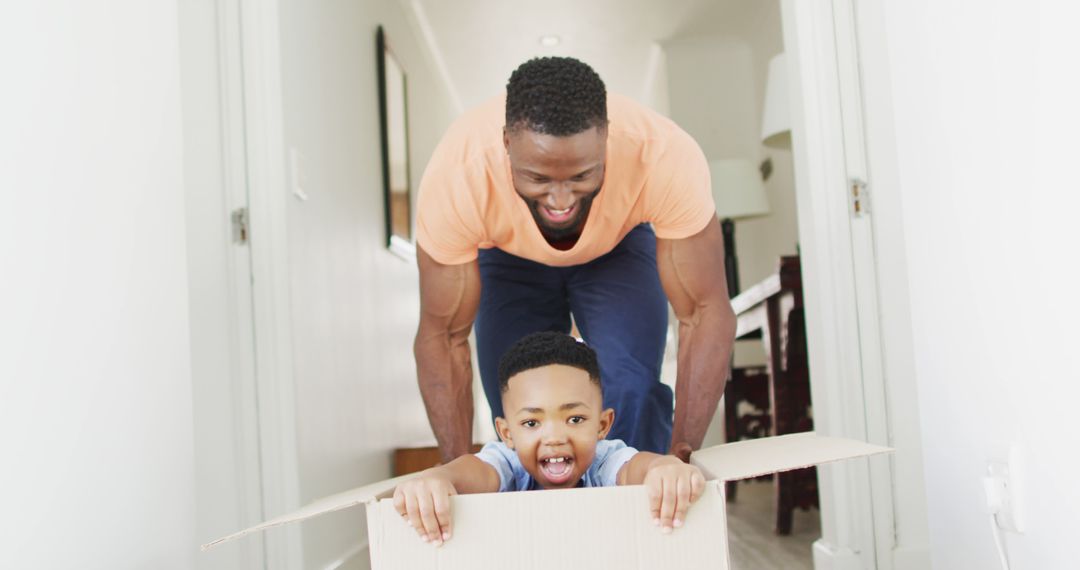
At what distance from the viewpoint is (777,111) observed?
2824 mm

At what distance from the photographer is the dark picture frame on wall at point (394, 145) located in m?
2.95

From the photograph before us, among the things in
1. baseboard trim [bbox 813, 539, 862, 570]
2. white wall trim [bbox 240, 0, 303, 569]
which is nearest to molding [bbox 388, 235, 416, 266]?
white wall trim [bbox 240, 0, 303, 569]

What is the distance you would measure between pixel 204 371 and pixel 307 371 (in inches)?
13.0

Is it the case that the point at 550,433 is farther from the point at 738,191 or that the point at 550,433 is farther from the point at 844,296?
the point at 738,191

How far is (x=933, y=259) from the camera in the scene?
1330mm

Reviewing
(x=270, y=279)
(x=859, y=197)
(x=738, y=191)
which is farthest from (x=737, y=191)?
(x=270, y=279)

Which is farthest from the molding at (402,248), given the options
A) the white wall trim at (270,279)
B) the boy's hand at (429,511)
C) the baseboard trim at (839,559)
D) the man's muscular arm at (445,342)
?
the boy's hand at (429,511)

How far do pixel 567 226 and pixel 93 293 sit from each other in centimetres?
64

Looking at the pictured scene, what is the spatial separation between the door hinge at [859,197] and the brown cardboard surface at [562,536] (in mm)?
934

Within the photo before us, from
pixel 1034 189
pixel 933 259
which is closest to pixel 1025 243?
pixel 1034 189

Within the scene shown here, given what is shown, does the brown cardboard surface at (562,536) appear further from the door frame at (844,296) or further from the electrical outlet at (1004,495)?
the door frame at (844,296)

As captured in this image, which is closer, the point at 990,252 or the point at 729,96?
the point at 990,252

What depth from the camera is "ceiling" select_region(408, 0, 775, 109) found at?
156 inches

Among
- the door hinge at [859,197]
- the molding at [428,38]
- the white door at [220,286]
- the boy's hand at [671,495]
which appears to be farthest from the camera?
the molding at [428,38]
